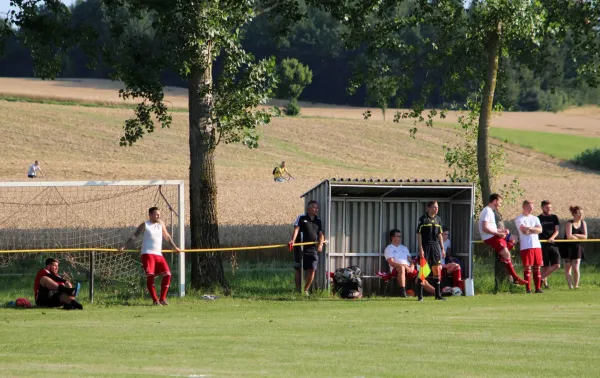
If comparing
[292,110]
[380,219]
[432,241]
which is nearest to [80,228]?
[380,219]

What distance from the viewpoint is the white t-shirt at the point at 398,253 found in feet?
64.8

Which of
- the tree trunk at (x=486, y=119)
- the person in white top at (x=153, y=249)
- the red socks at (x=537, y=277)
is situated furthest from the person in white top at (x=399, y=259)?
the tree trunk at (x=486, y=119)

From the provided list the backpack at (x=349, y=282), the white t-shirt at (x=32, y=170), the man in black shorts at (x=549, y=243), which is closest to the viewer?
the backpack at (x=349, y=282)

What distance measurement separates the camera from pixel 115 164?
57.1 m

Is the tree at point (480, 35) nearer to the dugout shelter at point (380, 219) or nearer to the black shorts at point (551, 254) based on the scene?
the black shorts at point (551, 254)

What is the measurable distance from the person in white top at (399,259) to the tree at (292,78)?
252 ft

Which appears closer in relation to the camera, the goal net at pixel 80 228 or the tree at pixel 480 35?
the goal net at pixel 80 228

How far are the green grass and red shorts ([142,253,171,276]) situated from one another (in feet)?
191

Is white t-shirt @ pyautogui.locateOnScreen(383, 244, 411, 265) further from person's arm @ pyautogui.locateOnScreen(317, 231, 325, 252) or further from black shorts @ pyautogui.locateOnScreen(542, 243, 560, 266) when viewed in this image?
black shorts @ pyautogui.locateOnScreen(542, 243, 560, 266)

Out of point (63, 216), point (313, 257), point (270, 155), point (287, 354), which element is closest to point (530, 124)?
point (270, 155)

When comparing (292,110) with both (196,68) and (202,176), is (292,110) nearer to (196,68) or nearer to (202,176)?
(202,176)

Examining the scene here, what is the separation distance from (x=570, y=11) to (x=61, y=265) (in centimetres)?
1295

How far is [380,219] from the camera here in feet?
69.9

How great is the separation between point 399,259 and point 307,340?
25.2 feet
